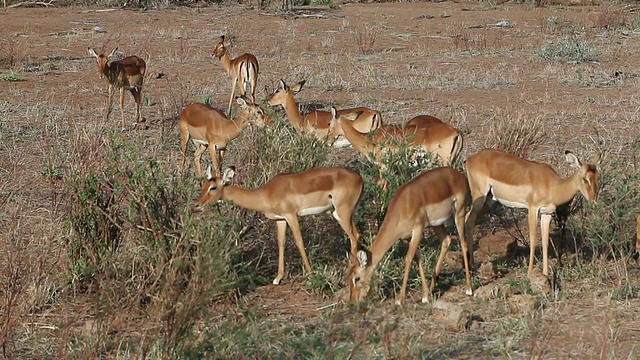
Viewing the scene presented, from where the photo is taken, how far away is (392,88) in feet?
46.7

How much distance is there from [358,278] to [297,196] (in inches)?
36.5

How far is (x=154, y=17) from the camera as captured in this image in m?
24.2

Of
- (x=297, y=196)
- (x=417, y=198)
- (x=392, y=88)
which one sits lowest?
(x=392, y=88)

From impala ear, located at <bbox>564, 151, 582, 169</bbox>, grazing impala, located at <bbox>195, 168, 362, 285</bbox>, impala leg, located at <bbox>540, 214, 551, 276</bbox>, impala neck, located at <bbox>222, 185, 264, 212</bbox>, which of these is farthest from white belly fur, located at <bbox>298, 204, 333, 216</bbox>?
impala ear, located at <bbox>564, 151, 582, 169</bbox>

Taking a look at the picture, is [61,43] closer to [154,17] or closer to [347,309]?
[154,17]

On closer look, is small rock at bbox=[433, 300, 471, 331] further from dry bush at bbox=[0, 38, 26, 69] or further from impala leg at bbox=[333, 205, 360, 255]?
dry bush at bbox=[0, 38, 26, 69]

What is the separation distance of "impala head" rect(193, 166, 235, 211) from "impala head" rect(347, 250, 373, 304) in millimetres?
1215

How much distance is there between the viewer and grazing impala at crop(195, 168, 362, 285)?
672cm

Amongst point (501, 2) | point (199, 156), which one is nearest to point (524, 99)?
point (199, 156)

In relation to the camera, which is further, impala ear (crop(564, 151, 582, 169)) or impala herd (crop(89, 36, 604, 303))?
impala ear (crop(564, 151, 582, 169))

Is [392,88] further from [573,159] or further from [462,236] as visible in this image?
[462,236]

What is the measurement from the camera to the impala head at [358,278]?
6020mm

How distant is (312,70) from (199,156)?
6400 millimetres

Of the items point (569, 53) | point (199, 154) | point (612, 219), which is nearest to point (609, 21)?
point (569, 53)
